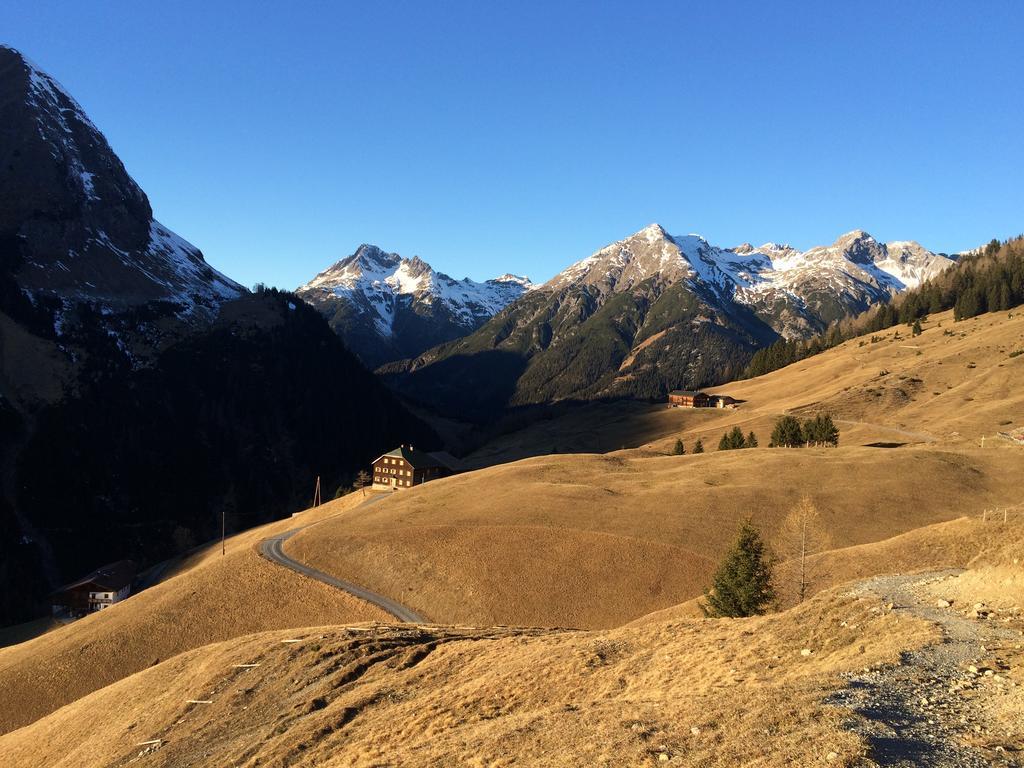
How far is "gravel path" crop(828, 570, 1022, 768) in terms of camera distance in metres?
14.3

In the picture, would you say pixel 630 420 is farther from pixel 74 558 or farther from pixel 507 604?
pixel 74 558

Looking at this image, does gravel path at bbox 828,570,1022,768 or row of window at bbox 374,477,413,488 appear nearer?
gravel path at bbox 828,570,1022,768

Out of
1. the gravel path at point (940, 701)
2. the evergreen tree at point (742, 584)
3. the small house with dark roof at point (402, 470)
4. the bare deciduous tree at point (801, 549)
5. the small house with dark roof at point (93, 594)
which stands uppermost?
the small house with dark roof at point (402, 470)

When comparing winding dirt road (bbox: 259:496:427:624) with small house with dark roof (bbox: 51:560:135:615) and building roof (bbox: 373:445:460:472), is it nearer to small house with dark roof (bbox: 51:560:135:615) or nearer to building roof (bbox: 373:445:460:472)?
building roof (bbox: 373:445:460:472)

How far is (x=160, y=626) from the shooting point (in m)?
53.2

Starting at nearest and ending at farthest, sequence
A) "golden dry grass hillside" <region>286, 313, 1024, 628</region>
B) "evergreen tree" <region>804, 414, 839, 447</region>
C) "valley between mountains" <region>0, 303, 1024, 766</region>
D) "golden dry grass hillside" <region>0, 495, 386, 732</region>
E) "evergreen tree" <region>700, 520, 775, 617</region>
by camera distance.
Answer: "valley between mountains" <region>0, 303, 1024, 766</region> → "evergreen tree" <region>700, 520, 775, 617</region> → "golden dry grass hillside" <region>0, 495, 386, 732</region> → "golden dry grass hillside" <region>286, 313, 1024, 628</region> → "evergreen tree" <region>804, 414, 839, 447</region>

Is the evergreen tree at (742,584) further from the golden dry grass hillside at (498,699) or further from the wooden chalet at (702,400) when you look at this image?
the wooden chalet at (702,400)

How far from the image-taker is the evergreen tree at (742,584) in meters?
37.8

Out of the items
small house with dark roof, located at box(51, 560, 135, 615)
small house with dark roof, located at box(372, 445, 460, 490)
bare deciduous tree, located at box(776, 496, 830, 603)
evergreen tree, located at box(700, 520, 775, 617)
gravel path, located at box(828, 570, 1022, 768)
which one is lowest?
small house with dark roof, located at box(51, 560, 135, 615)

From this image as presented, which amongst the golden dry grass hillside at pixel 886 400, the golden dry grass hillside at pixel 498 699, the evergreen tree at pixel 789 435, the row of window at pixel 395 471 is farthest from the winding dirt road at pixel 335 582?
the golden dry grass hillside at pixel 886 400

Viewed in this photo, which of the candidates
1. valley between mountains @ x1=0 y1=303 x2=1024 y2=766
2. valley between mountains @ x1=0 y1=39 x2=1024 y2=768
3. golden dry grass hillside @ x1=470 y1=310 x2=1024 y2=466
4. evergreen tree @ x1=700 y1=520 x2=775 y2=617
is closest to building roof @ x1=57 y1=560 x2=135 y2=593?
valley between mountains @ x1=0 y1=39 x2=1024 y2=768

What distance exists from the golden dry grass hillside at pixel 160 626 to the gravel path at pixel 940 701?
136 ft

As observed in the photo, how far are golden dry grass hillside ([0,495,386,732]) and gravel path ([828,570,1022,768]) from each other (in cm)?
4151

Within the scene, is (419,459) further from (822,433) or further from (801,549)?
(801,549)
